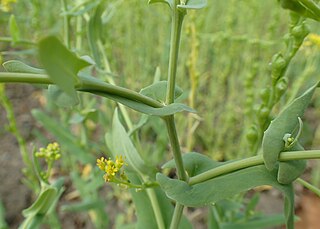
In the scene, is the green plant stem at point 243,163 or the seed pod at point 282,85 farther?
the seed pod at point 282,85

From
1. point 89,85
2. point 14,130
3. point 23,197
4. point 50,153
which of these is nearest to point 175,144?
point 89,85

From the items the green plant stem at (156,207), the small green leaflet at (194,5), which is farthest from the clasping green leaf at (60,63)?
the green plant stem at (156,207)

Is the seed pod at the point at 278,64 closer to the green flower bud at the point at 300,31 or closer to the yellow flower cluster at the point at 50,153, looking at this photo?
the green flower bud at the point at 300,31

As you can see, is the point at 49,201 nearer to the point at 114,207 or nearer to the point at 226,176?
the point at 226,176

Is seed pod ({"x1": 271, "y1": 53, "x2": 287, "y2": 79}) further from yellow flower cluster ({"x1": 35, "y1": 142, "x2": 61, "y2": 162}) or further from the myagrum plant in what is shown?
yellow flower cluster ({"x1": 35, "y1": 142, "x2": 61, "y2": 162})

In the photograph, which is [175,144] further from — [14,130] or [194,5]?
[14,130]

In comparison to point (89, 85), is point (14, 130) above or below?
below
